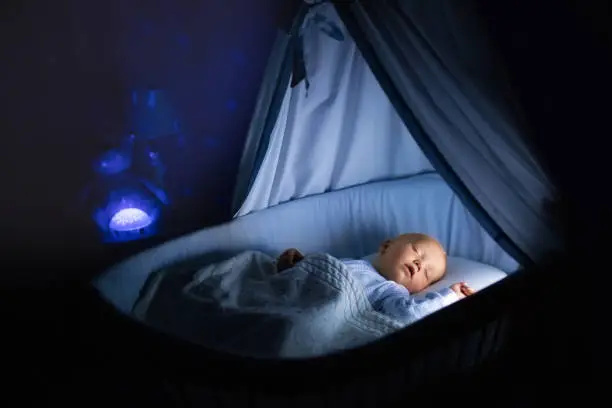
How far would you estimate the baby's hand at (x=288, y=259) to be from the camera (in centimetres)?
211

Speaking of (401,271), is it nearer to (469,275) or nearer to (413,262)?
(413,262)

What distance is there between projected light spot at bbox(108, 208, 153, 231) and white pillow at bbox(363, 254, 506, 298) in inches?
34.6

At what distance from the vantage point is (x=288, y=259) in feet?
6.93

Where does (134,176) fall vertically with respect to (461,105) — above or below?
Result: below

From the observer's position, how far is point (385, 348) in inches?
56.6

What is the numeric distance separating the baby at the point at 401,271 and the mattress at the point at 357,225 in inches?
7.0

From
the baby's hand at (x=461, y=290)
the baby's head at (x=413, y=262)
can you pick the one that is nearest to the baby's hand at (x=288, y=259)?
the baby's head at (x=413, y=262)

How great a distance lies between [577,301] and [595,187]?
320 millimetres

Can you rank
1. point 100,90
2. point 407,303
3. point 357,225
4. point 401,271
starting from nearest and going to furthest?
1. point 407,303
2. point 401,271
3. point 100,90
4. point 357,225

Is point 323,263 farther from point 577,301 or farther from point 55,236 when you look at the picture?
point 55,236

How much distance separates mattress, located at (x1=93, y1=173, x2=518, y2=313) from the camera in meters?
2.18

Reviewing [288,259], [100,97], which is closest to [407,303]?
[288,259]

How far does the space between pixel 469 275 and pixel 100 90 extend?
143 cm

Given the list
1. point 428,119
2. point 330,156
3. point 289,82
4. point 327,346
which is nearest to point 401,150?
point 330,156
